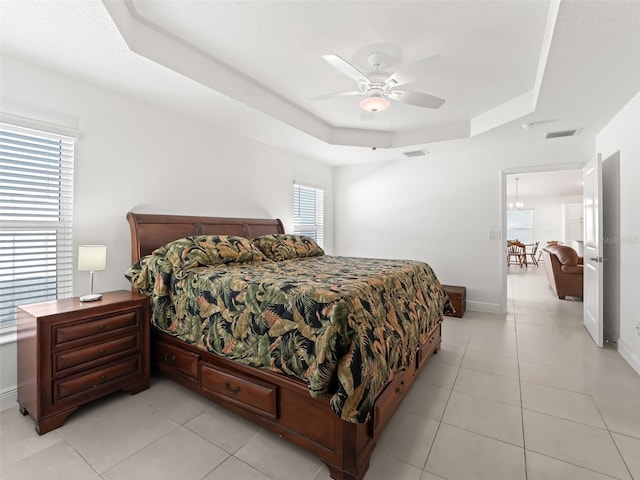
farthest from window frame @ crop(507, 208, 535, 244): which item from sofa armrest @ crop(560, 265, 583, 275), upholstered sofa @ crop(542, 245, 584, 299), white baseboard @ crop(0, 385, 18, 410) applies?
white baseboard @ crop(0, 385, 18, 410)

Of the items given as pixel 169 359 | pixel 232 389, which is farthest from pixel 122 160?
pixel 232 389

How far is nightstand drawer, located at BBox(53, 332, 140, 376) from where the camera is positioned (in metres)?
2.04

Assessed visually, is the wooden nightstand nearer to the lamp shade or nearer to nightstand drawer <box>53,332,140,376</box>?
nightstand drawer <box>53,332,140,376</box>

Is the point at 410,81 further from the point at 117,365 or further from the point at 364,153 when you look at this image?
the point at 117,365

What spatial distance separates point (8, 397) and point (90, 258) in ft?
3.74

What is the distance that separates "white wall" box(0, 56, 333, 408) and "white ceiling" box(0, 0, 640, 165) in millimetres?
154

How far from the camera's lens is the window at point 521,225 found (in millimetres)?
12039

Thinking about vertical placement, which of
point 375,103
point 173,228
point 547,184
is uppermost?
point 547,184

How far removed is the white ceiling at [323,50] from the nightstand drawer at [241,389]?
2.35m

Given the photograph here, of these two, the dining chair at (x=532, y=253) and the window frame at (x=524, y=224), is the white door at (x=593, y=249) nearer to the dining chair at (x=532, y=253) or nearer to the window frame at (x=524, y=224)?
the dining chair at (x=532, y=253)

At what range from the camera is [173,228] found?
321 cm

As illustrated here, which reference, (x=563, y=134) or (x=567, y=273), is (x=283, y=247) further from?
(x=567, y=273)

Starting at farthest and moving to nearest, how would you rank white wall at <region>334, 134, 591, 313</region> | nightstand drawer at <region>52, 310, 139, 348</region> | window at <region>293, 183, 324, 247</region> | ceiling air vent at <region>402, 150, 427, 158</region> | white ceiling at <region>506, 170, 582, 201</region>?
white ceiling at <region>506, 170, 582, 201</region> < window at <region>293, 183, 324, 247</region> < ceiling air vent at <region>402, 150, 427, 158</region> < white wall at <region>334, 134, 591, 313</region> < nightstand drawer at <region>52, 310, 139, 348</region>

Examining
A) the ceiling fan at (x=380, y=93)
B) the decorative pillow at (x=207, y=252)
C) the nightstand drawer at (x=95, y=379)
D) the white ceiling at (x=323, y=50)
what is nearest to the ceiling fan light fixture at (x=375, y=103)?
the ceiling fan at (x=380, y=93)
